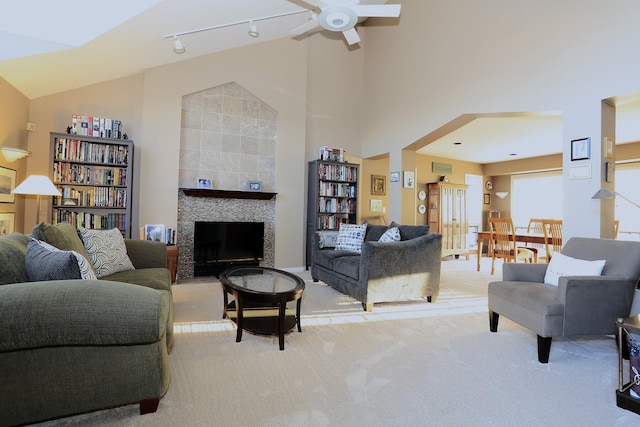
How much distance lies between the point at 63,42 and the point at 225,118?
2.21m

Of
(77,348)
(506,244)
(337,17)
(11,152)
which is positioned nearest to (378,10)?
(337,17)

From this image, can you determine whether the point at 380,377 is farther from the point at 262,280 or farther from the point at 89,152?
the point at 89,152

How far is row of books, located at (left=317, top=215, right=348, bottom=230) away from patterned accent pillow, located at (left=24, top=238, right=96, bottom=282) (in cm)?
427

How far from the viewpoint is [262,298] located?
92.5 inches

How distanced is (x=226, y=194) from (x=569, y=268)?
4275mm

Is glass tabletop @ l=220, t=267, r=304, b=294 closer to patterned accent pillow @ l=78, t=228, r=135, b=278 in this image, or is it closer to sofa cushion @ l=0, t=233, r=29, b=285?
patterned accent pillow @ l=78, t=228, r=135, b=278

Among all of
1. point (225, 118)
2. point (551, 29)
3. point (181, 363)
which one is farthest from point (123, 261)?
point (551, 29)

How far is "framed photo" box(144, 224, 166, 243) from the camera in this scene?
450 cm

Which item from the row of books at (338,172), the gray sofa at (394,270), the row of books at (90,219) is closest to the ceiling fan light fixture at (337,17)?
the gray sofa at (394,270)

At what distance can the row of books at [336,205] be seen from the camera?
583cm

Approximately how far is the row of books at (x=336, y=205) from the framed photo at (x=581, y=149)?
11.2 feet

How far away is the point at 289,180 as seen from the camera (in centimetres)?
566

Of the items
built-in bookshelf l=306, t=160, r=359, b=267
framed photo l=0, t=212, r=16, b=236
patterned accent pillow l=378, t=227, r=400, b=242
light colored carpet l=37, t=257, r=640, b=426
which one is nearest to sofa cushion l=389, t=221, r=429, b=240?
patterned accent pillow l=378, t=227, r=400, b=242

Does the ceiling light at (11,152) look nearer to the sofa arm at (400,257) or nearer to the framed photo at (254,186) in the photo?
the framed photo at (254,186)
